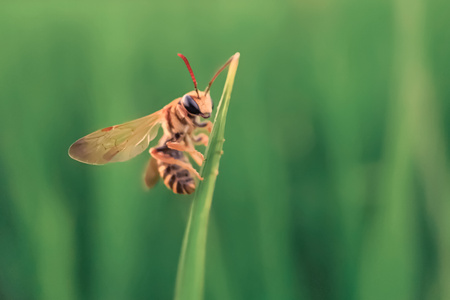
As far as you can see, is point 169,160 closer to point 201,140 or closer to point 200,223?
point 201,140

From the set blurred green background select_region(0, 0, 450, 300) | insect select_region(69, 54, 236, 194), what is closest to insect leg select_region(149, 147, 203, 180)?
insect select_region(69, 54, 236, 194)

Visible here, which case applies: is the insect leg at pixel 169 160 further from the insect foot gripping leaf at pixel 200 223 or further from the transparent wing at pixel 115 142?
the insect foot gripping leaf at pixel 200 223

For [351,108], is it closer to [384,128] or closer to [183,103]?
[384,128]

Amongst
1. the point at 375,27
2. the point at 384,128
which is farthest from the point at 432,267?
the point at 375,27

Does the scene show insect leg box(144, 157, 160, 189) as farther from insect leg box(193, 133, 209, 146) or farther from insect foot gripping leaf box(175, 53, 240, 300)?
insect foot gripping leaf box(175, 53, 240, 300)

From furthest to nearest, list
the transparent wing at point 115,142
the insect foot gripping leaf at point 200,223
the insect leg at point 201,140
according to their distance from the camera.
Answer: the insect leg at point 201,140 < the transparent wing at point 115,142 < the insect foot gripping leaf at point 200,223

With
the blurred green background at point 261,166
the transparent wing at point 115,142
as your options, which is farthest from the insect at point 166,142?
the blurred green background at point 261,166
